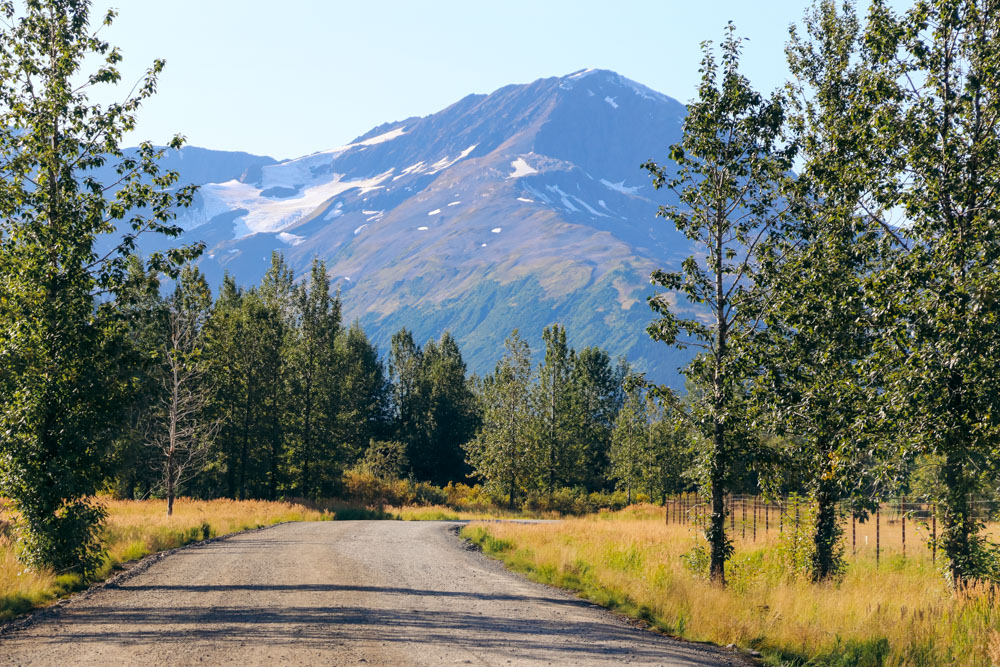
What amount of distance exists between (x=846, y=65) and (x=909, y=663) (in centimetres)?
1525

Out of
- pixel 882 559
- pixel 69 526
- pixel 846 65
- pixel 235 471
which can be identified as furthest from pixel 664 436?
pixel 69 526

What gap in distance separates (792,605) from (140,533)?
18.5 m

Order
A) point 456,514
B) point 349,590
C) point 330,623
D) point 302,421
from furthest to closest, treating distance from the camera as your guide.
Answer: point 302,421 → point 456,514 → point 349,590 → point 330,623

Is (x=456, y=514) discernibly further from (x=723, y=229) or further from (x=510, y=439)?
(x=723, y=229)

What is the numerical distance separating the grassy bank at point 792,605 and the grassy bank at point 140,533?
10.2 m

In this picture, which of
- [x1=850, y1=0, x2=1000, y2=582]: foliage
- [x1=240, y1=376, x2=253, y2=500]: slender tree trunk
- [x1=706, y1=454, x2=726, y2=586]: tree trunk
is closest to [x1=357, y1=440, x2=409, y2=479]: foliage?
[x1=240, y1=376, x2=253, y2=500]: slender tree trunk

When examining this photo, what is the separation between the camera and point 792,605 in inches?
539

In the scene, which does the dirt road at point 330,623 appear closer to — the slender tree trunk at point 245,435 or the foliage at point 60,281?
the foliage at point 60,281

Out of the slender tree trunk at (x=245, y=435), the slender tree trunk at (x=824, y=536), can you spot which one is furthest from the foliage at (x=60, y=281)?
the slender tree trunk at (x=245, y=435)

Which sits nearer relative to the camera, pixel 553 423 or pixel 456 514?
pixel 456 514

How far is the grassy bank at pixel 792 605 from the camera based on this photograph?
11.1m

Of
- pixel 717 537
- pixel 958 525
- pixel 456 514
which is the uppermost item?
pixel 958 525

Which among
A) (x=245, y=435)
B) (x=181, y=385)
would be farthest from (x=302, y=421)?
(x=181, y=385)

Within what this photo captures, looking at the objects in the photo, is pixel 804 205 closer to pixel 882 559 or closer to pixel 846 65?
pixel 846 65
